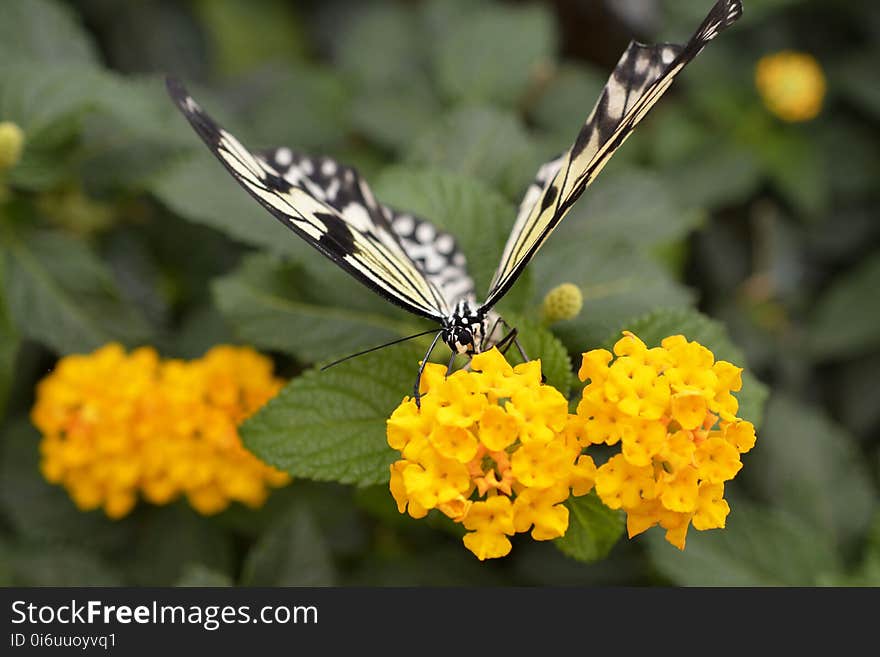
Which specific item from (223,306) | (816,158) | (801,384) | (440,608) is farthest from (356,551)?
(816,158)

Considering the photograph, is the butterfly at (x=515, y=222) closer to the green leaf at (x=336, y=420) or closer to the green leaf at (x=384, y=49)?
the green leaf at (x=336, y=420)

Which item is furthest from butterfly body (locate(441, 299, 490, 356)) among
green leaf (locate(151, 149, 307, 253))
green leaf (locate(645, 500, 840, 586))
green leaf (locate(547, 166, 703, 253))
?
green leaf (locate(645, 500, 840, 586))

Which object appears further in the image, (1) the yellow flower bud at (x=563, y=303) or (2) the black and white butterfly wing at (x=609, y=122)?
(1) the yellow flower bud at (x=563, y=303)

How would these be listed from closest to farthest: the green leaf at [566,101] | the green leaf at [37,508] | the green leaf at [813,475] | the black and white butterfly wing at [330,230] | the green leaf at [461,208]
Answer: the black and white butterfly wing at [330,230], the green leaf at [461,208], the green leaf at [37,508], the green leaf at [813,475], the green leaf at [566,101]

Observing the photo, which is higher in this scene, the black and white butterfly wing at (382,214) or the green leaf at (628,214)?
the green leaf at (628,214)

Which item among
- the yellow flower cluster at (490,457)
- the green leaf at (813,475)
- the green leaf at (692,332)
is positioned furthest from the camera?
the green leaf at (813,475)

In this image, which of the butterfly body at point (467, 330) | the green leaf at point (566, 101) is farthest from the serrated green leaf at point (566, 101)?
the butterfly body at point (467, 330)

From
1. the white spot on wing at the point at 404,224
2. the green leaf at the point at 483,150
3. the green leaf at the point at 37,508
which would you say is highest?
the green leaf at the point at 483,150
